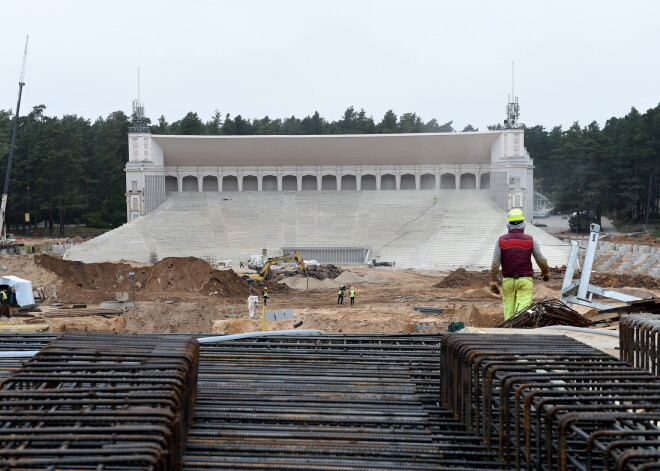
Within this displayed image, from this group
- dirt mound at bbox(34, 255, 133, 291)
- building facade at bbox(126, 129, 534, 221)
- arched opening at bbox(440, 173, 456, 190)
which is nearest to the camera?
dirt mound at bbox(34, 255, 133, 291)

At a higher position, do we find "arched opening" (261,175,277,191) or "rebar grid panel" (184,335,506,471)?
"arched opening" (261,175,277,191)

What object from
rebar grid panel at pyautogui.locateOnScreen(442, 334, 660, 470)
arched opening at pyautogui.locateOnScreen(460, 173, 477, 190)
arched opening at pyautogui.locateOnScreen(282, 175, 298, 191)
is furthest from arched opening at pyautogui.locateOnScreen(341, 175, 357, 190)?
rebar grid panel at pyautogui.locateOnScreen(442, 334, 660, 470)

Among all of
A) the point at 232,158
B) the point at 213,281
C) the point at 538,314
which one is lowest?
the point at 213,281

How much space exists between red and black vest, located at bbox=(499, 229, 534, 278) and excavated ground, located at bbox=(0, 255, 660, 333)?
10269 mm

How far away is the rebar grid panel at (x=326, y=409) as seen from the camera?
4.36 metres

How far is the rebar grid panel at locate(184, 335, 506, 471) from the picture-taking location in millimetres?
4363

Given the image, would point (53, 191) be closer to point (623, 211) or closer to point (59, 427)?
point (623, 211)

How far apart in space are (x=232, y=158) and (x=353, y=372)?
50310 mm

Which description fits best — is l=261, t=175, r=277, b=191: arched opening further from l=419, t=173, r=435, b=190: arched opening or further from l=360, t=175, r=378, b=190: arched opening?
l=419, t=173, r=435, b=190: arched opening

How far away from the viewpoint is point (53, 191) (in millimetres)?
62875

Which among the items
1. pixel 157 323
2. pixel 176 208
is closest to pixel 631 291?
pixel 157 323

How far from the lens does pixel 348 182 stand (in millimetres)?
56844

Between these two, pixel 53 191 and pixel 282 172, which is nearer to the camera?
pixel 282 172

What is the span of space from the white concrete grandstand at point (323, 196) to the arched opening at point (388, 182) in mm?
76
